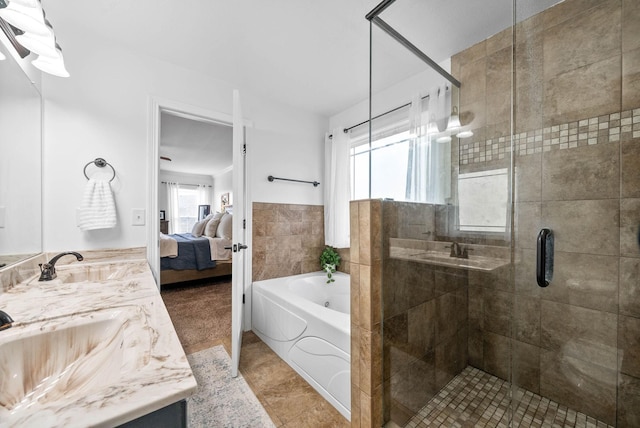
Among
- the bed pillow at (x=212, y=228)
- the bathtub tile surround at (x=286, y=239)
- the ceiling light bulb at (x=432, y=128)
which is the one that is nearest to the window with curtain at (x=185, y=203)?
the bed pillow at (x=212, y=228)

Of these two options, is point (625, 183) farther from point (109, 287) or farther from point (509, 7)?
point (109, 287)

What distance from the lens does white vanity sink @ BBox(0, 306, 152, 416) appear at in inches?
24.3

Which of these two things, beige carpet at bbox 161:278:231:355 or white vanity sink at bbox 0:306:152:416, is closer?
white vanity sink at bbox 0:306:152:416

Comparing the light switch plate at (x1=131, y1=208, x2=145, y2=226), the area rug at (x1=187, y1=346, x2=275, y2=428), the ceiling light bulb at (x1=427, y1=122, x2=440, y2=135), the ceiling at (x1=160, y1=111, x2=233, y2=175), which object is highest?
the ceiling at (x1=160, y1=111, x2=233, y2=175)

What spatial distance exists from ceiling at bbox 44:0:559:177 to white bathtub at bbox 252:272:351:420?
1.51 metres

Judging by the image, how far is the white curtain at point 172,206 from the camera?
6.75 meters

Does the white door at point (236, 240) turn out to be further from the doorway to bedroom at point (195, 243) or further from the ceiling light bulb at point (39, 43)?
the ceiling light bulb at point (39, 43)

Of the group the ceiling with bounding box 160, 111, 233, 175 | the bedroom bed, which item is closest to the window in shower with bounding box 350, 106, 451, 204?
the ceiling with bounding box 160, 111, 233, 175

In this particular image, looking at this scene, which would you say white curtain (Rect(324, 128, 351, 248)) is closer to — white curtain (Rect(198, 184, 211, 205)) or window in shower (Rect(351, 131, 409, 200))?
window in shower (Rect(351, 131, 409, 200))

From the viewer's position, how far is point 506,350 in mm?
1609

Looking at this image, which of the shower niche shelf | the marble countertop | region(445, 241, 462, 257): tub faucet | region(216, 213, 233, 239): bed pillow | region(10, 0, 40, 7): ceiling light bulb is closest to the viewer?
the marble countertop

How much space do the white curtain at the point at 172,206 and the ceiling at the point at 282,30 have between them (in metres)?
5.50

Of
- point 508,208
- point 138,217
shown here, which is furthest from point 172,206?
point 508,208

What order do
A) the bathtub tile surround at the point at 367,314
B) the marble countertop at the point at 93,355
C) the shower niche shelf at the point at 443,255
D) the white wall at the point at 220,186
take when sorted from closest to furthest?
the marble countertop at the point at 93,355 < the bathtub tile surround at the point at 367,314 < the shower niche shelf at the point at 443,255 < the white wall at the point at 220,186
